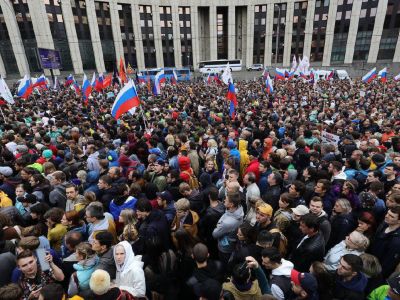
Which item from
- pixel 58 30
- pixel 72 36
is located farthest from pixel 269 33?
pixel 58 30

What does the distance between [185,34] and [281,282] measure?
203 feet

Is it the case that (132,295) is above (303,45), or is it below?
below

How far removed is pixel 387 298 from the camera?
2.42 metres

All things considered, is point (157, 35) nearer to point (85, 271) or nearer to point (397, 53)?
point (397, 53)

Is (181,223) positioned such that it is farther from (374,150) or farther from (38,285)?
(374,150)

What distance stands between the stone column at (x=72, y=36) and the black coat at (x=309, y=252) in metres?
50.3

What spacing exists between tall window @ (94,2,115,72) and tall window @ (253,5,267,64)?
30419 mm

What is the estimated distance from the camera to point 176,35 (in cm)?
5384

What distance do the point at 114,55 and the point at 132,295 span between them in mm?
54266

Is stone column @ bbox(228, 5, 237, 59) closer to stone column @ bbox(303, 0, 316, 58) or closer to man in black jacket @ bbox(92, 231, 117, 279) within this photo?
stone column @ bbox(303, 0, 316, 58)

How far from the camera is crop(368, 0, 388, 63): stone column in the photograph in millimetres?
45766

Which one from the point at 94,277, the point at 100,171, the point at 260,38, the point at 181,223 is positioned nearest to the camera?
the point at 94,277

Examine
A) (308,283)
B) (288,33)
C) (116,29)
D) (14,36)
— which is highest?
(116,29)

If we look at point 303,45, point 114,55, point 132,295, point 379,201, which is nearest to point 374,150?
point 379,201
